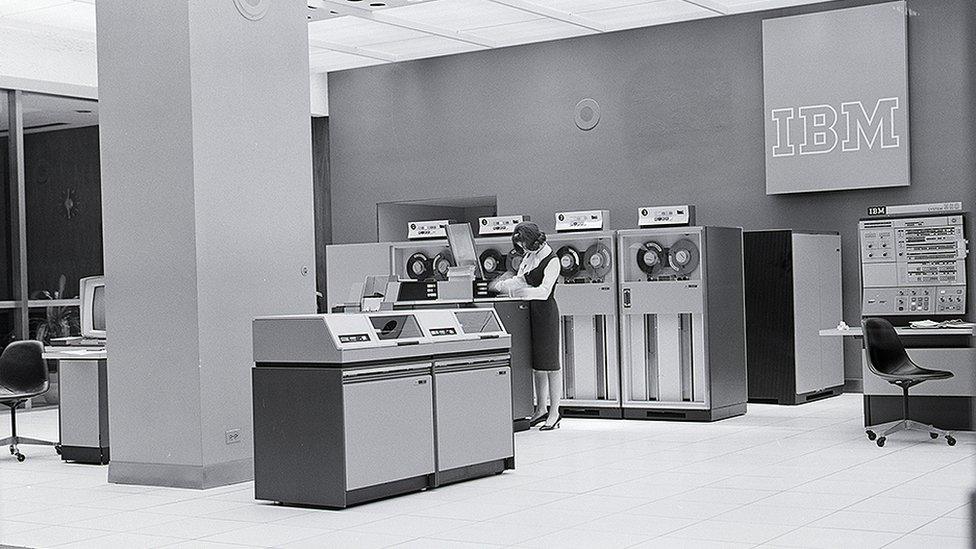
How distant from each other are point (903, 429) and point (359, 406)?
4476 mm

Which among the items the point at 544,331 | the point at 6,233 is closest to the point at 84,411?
the point at 544,331

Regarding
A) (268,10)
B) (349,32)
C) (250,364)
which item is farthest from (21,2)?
(250,364)

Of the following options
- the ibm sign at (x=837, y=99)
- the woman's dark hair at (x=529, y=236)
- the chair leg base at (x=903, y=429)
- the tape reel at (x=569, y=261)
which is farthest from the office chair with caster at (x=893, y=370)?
the ibm sign at (x=837, y=99)

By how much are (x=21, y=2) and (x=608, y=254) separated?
20.7 ft

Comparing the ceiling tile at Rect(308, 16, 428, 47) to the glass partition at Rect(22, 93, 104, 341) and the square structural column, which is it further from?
the square structural column

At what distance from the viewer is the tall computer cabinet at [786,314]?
12406mm

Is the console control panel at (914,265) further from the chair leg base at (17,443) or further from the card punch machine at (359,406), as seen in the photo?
the chair leg base at (17,443)

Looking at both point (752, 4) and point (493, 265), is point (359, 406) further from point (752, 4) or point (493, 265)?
point (752, 4)

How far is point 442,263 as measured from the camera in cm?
1357

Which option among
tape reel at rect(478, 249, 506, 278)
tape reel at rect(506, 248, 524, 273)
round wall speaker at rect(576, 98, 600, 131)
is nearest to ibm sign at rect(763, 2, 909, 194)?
round wall speaker at rect(576, 98, 600, 131)

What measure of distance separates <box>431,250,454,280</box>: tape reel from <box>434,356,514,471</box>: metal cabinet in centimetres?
517

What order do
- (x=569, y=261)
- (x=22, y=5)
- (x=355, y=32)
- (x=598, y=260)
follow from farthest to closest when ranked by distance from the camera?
(x=355, y=32) → (x=22, y=5) → (x=569, y=261) → (x=598, y=260)

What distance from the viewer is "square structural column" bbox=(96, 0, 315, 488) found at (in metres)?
8.20

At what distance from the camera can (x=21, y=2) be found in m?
12.2
